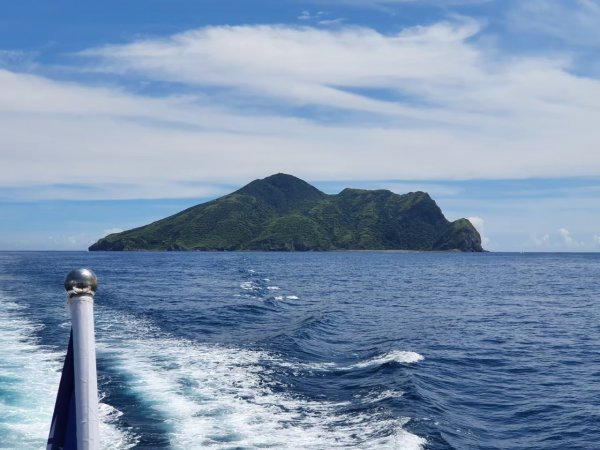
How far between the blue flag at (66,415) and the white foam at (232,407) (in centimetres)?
1699

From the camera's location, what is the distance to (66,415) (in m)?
5.91

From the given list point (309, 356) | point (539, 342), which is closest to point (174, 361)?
point (309, 356)

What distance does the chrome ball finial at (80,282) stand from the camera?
5.24 metres

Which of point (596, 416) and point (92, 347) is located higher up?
point (92, 347)

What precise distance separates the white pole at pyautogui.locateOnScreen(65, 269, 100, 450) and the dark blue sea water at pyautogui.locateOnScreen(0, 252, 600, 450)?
696 inches

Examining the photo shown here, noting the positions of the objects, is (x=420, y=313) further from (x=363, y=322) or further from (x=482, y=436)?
(x=482, y=436)

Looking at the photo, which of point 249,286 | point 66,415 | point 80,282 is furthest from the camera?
point 249,286

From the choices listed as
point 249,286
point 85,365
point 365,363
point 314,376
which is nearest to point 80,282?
point 85,365

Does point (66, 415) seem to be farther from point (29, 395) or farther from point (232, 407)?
point (29, 395)

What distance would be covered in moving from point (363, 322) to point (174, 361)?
26442mm

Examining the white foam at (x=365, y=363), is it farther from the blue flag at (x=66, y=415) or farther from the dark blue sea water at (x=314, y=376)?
the blue flag at (x=66, y=415)

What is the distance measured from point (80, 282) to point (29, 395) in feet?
87.6

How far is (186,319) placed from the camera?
57.6m

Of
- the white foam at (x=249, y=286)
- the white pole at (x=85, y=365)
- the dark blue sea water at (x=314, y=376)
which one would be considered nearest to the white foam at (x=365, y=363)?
the dark blue sea water at (x=314, y=376)
